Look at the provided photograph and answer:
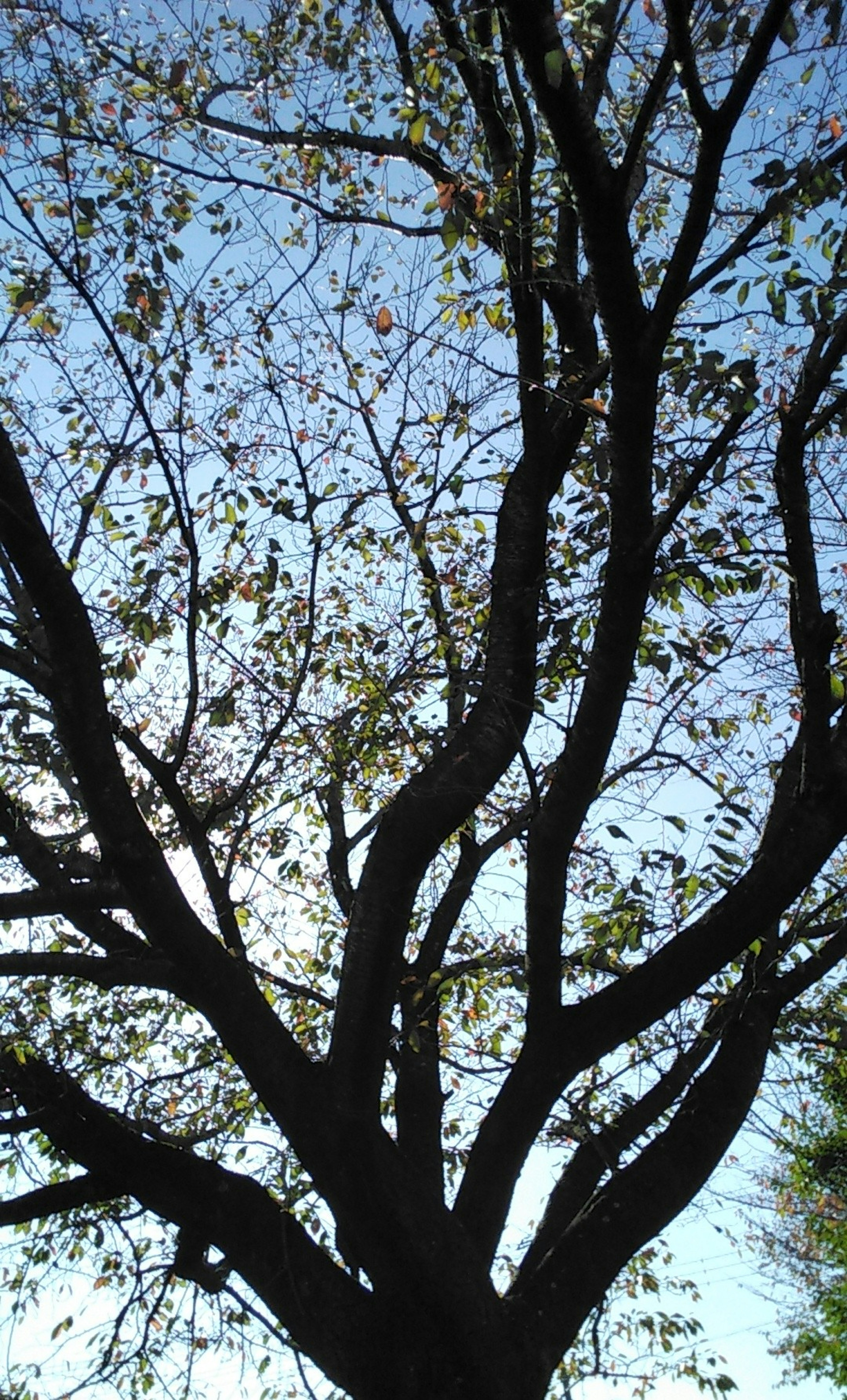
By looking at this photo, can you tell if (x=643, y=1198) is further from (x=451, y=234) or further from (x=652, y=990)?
(x=451, y=234)

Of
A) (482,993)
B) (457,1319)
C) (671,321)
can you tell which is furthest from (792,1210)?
(671,321)

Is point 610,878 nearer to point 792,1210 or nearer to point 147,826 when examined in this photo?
point 147,826

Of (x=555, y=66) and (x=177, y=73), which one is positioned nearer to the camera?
(x=555, y=66)

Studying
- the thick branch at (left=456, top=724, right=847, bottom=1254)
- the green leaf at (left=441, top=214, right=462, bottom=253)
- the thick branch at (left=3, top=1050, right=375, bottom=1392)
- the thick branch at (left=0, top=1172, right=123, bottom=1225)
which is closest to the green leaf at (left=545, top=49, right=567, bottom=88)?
the green leaf at (left=441, top=214, right=462, bottom=253)

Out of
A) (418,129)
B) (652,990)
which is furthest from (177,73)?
(652,990)

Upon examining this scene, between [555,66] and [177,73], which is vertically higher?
[177,73]

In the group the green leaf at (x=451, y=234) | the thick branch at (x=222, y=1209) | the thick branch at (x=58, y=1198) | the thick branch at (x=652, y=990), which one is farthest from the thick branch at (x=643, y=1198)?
the green leaf at (x=451, y=234)

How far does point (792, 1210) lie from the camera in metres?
11.6

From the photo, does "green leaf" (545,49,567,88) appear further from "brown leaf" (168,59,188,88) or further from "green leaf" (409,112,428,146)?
"brown leaf" (168,59,188,88)

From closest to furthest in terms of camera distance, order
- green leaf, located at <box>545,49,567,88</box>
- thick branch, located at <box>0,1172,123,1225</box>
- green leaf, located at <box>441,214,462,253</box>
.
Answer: green leaf, located at <box>545,49,567,88</box> < green leaf, located at <box>441,214,462,253</box> < thick branch, located at <box>0,1172,123,1225</box>

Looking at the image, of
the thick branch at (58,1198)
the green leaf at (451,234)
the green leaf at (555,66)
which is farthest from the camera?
the thick branch at (58,1198)

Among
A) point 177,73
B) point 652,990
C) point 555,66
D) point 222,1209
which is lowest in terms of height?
point 222,1209

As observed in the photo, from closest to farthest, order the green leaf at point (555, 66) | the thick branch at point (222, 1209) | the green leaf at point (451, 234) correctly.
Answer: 1. the green leaf at point (555, 66)
2. the green leaf at point (451, 234)
3. the thick branch at point (222, 1209)

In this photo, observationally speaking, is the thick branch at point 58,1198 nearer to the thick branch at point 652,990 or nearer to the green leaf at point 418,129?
the thick branch at point 652,990
